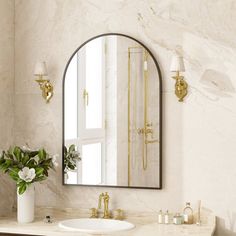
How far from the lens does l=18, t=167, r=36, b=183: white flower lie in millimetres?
3119

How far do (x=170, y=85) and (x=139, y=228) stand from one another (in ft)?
2.93

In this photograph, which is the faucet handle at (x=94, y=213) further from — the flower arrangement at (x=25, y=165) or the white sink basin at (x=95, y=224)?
the flower arrangement at (x=25, y=165)

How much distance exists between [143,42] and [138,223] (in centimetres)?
113

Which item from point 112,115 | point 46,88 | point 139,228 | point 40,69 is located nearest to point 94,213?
point 139,228

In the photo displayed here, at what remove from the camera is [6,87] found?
3438 mm

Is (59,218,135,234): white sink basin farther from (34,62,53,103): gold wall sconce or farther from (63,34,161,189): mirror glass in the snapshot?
(34,62,53,103): gold wall sconce

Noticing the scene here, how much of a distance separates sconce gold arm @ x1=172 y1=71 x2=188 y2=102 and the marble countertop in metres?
0.75

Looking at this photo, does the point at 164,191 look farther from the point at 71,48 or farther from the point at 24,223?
the point at 71,48

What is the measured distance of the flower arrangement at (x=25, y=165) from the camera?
313cm

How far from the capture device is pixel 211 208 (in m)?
3.14

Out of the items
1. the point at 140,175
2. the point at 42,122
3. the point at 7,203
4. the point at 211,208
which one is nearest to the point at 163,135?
the point at 140,175

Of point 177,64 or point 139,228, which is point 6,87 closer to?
point 177,64

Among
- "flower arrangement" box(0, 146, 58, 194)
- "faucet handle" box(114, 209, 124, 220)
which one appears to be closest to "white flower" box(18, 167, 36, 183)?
"flower arrangement" box(0, 146, 58, 194)

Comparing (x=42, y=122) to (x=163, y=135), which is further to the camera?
(x=42, y=122)
